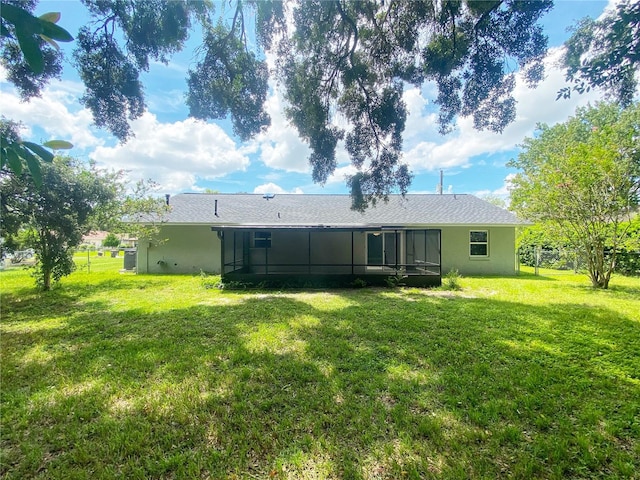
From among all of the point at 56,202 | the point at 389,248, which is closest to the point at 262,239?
the point at 389,248

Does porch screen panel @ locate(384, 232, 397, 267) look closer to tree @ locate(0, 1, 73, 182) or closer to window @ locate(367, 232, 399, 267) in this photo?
window @ locate(367, 232, 399, 267)

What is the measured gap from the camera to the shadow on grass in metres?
2.22

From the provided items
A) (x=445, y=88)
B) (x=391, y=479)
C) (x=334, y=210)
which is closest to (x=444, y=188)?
(x=334, y=210)

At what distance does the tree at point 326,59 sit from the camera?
6.09 meters

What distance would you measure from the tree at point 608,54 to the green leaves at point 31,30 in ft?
21.0

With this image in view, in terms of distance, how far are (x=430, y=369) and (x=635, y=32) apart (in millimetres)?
5690

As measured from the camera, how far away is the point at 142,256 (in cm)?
1321

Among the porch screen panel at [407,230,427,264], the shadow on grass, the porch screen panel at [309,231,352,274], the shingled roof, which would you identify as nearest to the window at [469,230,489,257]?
the shingled roof

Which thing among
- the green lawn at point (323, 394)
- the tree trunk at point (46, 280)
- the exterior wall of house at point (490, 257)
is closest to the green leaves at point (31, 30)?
the green lawn at point (323, 394)

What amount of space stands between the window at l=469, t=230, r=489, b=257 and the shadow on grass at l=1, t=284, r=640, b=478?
8088 mm

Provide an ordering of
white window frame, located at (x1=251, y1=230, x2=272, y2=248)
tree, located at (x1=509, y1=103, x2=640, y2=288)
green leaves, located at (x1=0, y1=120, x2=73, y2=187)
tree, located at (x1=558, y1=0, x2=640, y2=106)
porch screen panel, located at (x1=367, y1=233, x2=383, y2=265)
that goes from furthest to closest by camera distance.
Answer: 1. porch screen panel, located at (x1=367, y1=233, x2=383, y2=265)
2. white window frame, located at (x1=251, y1=230, x2=272, y2=248)
3. tree, located at (x1=509, y1=103, x2=640, y2=288)
4. tree, located at (x1=558, y1=0, x2=640, y2=106)
5. green leaves, located at (x1=0, y1=120, x2=73, y2=187)

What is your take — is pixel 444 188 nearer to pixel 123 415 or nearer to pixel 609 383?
pixel 609 383

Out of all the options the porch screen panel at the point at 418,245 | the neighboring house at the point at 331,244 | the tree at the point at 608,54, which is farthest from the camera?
the porch screen panel at the point at 418,245

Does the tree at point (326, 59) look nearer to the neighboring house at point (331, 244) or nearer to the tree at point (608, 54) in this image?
the tree at point (608, 54)
